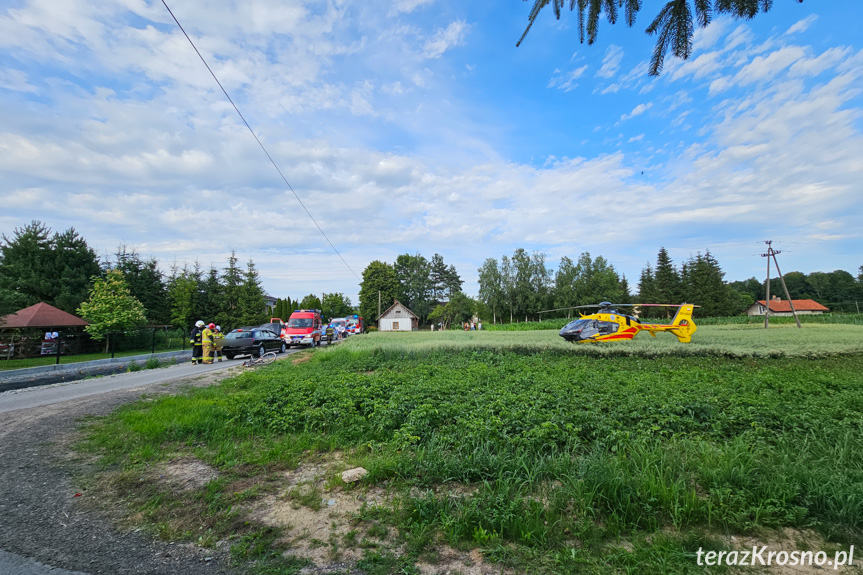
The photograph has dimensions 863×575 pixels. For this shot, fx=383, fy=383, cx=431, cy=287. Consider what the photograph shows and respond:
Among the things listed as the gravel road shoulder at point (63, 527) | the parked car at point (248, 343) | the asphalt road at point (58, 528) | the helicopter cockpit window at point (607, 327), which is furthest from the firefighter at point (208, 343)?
the helicopter cockpit window at point (607, 327)

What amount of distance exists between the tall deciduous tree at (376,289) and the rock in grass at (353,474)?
238ft

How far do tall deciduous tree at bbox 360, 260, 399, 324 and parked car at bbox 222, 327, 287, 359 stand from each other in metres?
54.9

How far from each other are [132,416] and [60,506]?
3.48 m

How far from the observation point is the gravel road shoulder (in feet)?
9.66

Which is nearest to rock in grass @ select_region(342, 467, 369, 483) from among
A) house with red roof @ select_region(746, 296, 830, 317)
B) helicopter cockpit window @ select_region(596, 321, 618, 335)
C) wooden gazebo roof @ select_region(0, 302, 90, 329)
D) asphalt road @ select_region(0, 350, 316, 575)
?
asphalt road @ select_region(0, 350, 316, 575)

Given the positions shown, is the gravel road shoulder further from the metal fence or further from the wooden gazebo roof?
the wooden gazebo roof

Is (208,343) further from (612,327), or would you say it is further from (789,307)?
(789,307)

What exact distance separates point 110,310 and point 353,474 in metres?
27.9

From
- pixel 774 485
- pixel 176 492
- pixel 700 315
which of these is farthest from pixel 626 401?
pixel 700 315

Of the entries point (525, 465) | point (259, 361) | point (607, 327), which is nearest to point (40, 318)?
point (259, 361)

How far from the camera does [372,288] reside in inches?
3073

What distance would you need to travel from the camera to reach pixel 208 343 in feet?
58.2

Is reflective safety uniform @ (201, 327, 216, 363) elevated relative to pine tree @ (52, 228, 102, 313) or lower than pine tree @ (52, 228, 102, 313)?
lower

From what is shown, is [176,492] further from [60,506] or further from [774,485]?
[774,485]
